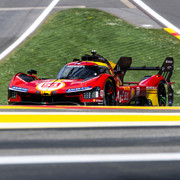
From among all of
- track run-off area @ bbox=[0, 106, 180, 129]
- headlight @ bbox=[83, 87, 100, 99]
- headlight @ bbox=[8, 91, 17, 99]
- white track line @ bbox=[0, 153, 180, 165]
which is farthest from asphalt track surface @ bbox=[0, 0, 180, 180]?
headlight @ bbox=[8, 91, 17, 99]

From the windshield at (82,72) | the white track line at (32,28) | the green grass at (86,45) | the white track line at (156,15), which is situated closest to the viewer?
the windshield at (82,72)

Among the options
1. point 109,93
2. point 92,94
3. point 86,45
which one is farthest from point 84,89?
point 86,45

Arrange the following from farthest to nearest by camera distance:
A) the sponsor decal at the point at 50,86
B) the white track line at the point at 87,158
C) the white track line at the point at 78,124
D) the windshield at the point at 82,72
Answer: the windshield at the point at 82,72 → the sponsor decal at the point at 50,86 → the white track line at the point at 78,124 → the white track line at the point at 87,158

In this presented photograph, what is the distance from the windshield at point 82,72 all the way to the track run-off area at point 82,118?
3381 millimetres

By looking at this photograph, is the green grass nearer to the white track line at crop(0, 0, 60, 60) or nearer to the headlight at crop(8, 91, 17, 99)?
the white track line at crop(0, 0, 60, 60)

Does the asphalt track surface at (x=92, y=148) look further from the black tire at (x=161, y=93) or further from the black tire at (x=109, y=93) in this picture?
the black tire at (x=161, y=93)

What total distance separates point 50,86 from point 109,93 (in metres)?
1.19

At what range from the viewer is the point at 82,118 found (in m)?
4.41

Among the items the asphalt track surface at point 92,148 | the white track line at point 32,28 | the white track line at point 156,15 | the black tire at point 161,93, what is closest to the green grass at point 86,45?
the white track line at point 32,28

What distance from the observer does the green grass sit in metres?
14.0

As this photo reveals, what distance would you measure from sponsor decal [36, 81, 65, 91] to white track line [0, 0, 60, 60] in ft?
25.2

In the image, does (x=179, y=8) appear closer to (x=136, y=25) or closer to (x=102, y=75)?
(x=136, y=25)

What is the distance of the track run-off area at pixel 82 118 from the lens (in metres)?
3.95

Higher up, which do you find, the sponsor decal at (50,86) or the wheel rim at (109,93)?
the sponsor decal at (50,86)
